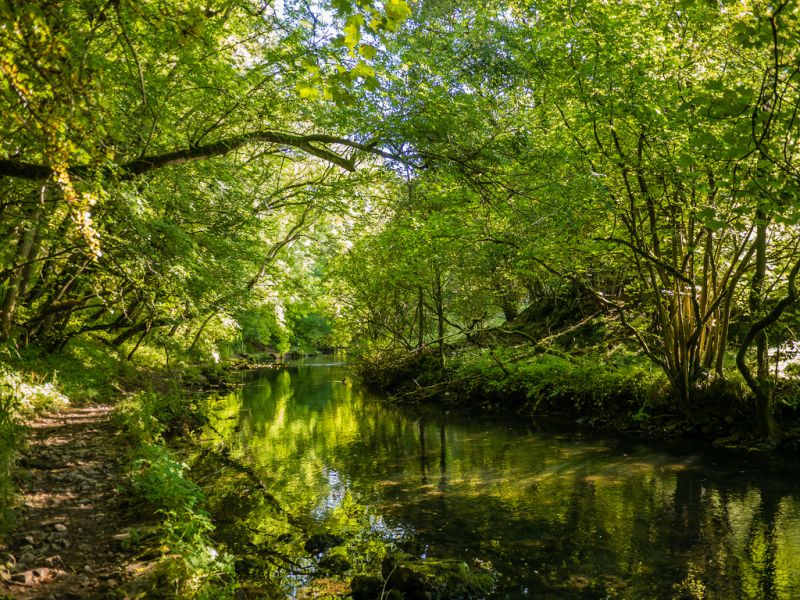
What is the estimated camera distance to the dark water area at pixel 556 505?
21.4 feet

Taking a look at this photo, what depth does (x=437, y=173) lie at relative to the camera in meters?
7.86

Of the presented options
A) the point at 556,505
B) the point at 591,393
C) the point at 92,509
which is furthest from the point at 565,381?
the point at 92,509

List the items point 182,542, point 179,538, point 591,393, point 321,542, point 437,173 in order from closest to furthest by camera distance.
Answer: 1. point 182,542
2. point 179,538
3. point 321,542
4. point 437,173
5. point 591,393

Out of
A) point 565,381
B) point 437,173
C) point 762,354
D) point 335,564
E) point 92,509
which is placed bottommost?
point 335,564

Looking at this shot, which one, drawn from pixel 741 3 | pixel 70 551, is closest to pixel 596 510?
pixel 70 551

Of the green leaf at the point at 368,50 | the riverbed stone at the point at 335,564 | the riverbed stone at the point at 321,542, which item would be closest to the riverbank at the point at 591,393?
the riverbed stone at the point at 321,542

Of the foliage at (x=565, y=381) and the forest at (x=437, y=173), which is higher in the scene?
the forest at (x=437, y=173)

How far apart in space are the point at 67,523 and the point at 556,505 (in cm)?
711

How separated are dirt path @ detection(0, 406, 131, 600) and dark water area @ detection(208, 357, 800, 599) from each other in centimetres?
286

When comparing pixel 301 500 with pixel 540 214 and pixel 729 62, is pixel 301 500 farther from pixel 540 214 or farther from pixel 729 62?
pixel 729 62

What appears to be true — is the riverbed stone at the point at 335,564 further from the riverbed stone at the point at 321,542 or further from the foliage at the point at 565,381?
the foliage at the point at 565,381

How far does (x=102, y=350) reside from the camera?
2219 cm

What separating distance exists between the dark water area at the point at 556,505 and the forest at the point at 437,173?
233 centimetres

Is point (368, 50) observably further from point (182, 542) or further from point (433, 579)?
point (433, 579)
